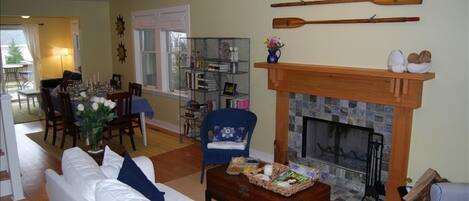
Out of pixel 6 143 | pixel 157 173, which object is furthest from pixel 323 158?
pixel 6 143

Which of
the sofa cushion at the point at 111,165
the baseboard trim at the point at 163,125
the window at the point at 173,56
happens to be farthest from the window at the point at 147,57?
the sofa cushion at the point at 111,165

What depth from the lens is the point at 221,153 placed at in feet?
13.1

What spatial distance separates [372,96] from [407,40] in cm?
60

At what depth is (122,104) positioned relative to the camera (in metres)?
5.07

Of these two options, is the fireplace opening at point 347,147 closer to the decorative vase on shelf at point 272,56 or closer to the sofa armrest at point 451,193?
the decorative vase on shelf at point 272,56

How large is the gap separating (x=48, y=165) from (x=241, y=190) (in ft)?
10.2

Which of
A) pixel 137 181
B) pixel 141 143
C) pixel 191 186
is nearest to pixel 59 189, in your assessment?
pixel 137 181

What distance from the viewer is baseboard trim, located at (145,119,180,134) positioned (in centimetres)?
640

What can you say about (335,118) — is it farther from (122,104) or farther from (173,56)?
(173,56)

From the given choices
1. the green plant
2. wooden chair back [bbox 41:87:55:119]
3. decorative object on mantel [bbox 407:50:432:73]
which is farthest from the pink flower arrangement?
the green plant

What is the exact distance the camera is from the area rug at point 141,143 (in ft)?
17.3

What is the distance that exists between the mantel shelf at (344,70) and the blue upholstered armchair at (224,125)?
649mm

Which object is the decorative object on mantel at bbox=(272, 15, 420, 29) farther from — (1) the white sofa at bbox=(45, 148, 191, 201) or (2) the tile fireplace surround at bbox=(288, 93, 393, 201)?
(1) the white sofa at bbox=(45, 148, 191, 201)

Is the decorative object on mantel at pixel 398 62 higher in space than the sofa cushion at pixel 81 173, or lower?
higher
